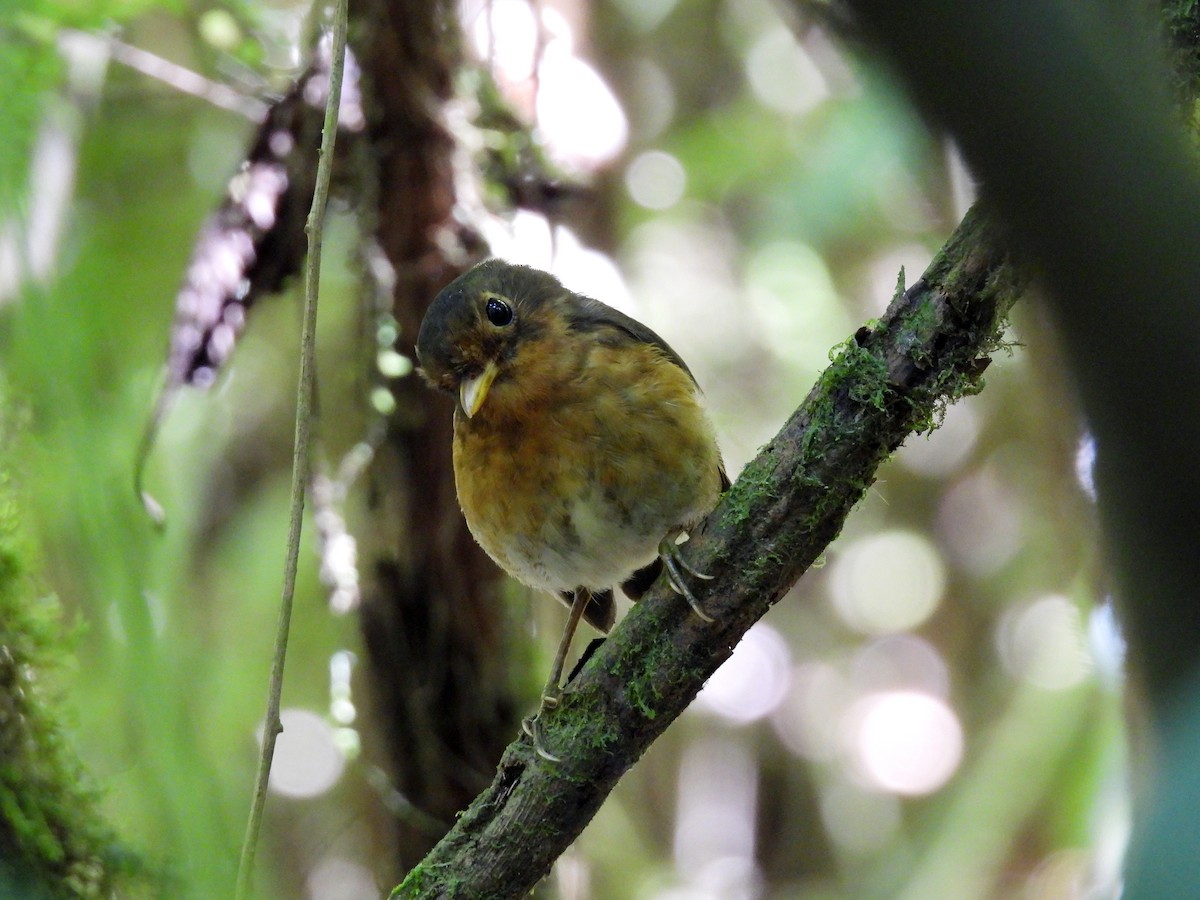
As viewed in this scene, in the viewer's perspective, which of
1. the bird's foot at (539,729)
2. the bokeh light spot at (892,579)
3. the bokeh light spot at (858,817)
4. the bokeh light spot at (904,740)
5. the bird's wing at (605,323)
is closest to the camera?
the bird's foot at (539,729)

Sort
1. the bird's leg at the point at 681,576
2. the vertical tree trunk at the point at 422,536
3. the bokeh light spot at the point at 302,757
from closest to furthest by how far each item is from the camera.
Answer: the bird's leg at the point at 681,576 < the vertical tree trunk at the point at 422,536 < the bokeh light spot at the point at 302,757

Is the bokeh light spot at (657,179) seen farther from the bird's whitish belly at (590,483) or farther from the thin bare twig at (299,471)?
the thin bare twig at (299,471)

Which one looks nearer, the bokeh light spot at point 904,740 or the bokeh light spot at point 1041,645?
the bokeh light spot at point 1041,645

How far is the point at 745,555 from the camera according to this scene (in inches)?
79.2

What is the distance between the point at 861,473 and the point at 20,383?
5.09 feet

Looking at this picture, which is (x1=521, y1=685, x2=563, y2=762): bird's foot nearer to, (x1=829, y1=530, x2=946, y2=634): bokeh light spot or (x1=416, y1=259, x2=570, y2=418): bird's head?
(x1=416, y1=259, x2=570, y2=418): bird's head

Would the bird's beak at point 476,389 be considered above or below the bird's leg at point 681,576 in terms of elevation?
above

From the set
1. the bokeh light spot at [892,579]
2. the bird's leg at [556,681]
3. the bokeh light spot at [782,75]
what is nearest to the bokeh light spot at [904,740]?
the bokeh light spot at [892,579]

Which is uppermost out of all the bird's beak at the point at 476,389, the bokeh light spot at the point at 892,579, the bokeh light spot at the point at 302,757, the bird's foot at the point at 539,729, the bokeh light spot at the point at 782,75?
the bokeh light spot at the point at 782,75

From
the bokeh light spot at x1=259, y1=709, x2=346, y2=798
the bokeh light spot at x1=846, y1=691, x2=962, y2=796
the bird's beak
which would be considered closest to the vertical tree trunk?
the bird's beak

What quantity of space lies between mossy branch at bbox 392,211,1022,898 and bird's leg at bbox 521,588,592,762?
1.0 inches

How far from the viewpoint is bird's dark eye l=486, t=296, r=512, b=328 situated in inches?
111

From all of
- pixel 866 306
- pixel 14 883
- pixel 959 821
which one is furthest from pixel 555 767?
pixel 866 306

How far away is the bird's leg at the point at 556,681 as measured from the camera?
228 centimetres
